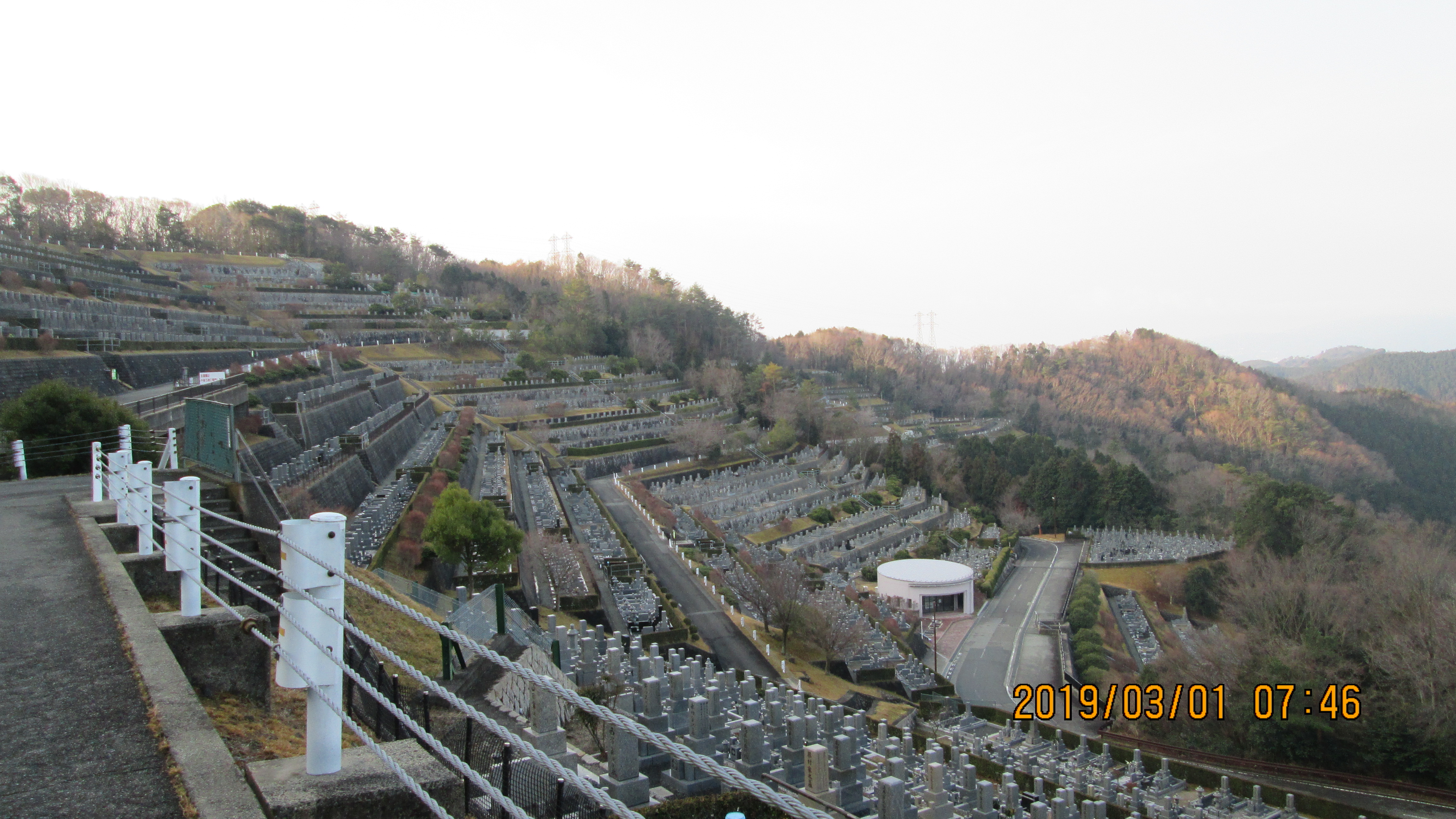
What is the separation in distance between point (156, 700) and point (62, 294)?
32.8m

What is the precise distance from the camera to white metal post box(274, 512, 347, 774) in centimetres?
214

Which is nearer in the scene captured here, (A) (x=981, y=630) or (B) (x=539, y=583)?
(B) (x=539, y=583)

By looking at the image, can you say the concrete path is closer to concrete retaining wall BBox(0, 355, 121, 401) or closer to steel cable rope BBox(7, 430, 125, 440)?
steel cable rope BBox(7, 430, 125, 440)

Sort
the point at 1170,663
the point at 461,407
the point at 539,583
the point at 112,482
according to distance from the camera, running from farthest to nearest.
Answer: the point at 461,407, the point at 1170,663, the point at 539,583, the point at 112,482

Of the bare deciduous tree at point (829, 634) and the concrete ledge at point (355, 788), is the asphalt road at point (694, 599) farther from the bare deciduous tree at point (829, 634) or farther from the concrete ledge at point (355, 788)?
the concrete ledge at point (355, 788)

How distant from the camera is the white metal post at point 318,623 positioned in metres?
2.14

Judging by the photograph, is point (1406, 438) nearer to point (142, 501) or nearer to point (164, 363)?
point (164, 363)

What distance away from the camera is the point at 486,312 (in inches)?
2248

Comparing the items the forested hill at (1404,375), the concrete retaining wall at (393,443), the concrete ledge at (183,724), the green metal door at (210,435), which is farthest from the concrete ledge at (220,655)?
the forested hill at (1404,375)

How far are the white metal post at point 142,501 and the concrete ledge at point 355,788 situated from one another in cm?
356

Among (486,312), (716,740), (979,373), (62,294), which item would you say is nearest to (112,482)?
(716,740)

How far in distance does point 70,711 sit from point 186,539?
1.61 m

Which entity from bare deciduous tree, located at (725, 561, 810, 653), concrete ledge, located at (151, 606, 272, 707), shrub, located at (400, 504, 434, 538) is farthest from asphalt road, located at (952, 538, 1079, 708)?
concrete ledge, located at (151, 606, 272, 707)

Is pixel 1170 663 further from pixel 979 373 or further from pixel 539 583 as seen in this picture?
pixel 979 373
